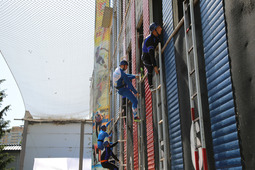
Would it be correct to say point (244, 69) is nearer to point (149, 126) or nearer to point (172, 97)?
point (172, 97)

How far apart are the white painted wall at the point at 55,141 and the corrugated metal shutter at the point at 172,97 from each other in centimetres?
2434

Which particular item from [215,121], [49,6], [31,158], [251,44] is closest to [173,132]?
[215,121]

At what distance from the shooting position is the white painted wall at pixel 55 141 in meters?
29.4

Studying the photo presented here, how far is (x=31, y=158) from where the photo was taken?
2906 cm

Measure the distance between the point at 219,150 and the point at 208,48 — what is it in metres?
1.62

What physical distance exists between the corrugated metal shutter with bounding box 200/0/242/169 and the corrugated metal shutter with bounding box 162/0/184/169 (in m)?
1.59

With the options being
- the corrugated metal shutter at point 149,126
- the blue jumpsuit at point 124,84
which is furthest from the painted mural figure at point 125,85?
the corrugated metal shutter at point 149,126

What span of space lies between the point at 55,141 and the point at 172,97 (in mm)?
25678

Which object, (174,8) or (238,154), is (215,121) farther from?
(174,8)

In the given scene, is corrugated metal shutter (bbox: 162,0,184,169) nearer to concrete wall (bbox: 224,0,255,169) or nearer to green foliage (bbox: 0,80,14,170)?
concrete wall (bbox: 224,0,255,169)

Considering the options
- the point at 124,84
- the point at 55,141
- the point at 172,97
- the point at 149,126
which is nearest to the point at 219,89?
the point at 172,97

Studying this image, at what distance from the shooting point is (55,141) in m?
30.1

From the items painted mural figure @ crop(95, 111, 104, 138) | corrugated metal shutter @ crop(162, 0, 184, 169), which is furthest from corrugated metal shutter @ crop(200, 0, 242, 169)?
painted mural figure @ crop(95, 111, 104, 138)

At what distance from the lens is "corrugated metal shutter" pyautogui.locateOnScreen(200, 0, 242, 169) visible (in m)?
3.88
